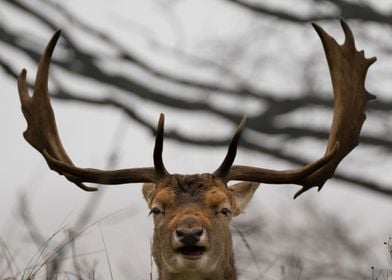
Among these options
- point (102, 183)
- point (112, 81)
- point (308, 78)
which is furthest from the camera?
point (308, 78)

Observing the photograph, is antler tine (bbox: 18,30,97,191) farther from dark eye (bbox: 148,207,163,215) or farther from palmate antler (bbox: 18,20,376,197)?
dark eye (bbox: 148,207,163,215)

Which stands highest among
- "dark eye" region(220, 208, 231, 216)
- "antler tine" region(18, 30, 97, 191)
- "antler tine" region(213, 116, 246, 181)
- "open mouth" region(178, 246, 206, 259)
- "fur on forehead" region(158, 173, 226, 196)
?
"antler tine" region(18, 30, 97, 191)

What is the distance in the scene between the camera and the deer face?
302 inches

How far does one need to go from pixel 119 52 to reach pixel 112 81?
700 millimetres

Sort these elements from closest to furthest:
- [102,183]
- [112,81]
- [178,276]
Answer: [178,276] → [102,183] → [112,81]

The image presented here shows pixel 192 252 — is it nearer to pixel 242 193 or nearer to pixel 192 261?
pixel 192 261

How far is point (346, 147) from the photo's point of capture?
8.63 m

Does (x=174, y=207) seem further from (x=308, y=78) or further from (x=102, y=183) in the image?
(x=308, y=78)

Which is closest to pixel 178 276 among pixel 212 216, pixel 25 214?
pixel 212 216

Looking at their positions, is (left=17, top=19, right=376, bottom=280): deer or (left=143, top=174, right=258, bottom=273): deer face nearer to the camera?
(left=143, top=174, right=258, bottom=273): deer face

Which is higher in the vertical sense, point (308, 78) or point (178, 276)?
point (308, 78)

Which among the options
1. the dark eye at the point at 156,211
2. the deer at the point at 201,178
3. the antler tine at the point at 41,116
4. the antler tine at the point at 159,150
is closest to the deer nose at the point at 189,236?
the deer at the point at 201,178

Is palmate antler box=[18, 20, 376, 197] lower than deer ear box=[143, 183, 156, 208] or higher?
higher

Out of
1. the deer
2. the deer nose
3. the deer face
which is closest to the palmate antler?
the deer
